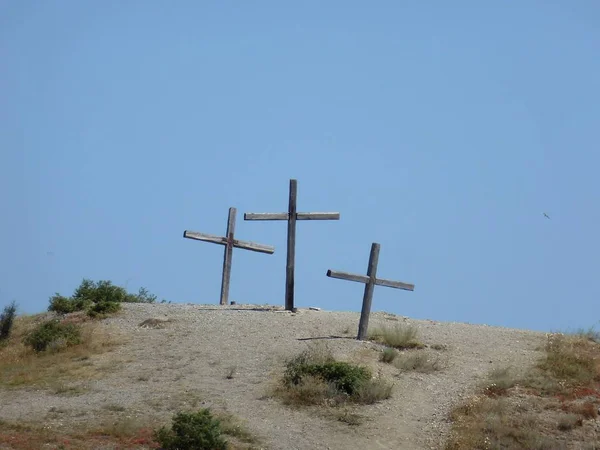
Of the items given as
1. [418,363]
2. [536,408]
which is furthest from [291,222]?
[536,408]

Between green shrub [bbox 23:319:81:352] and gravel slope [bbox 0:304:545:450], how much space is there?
3.91ft

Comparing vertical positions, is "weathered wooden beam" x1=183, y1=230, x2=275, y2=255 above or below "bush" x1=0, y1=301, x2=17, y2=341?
above

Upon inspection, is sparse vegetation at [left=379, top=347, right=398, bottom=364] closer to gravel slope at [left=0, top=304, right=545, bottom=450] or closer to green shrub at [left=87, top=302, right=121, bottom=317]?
gravel slope at [left=0, top=304, right=545, bottom=450]

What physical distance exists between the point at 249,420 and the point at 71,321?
924cm

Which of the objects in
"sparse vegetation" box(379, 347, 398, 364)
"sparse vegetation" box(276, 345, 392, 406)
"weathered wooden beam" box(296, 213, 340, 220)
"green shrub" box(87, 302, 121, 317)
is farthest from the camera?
"weathered wooden beam" box(296, 213, 340, 220)

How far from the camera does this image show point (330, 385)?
56.3 feet

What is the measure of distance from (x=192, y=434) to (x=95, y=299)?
13.5 m

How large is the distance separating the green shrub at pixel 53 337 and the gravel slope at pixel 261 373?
1.19m

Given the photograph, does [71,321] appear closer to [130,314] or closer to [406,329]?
[130,314]

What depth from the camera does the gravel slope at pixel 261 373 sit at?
15.6m

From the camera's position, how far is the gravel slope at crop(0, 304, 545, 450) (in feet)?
51.3

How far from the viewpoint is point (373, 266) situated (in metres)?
21.7

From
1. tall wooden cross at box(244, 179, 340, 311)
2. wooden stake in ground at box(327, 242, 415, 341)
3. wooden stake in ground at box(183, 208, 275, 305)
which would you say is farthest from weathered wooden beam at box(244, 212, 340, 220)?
wooden stake in ground at box(327, 242, 415, 341)

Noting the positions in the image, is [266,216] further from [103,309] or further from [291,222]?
[103,309]
